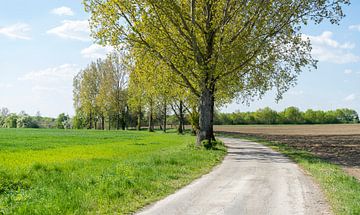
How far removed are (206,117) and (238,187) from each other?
1870cm

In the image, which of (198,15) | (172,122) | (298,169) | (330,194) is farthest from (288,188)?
(172,122)

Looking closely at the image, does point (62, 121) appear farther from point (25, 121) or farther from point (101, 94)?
point (101, 94)

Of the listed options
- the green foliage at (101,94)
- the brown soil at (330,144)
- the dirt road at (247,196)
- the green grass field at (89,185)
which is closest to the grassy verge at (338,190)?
the dirt road at (247,196)

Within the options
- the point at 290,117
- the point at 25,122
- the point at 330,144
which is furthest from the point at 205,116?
the point at 290,117

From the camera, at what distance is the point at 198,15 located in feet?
110

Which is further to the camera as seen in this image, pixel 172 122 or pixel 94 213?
pixel 172 122

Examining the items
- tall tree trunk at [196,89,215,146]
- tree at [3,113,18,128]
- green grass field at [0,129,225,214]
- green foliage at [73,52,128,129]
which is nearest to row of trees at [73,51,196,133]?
green foliage at [73,52,128,129]

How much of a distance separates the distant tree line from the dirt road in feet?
397

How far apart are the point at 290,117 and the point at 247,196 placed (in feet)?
477

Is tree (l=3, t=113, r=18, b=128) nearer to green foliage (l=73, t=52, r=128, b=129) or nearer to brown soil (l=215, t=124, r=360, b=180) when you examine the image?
green foliage (l=73, t=52, r=128, b=129)

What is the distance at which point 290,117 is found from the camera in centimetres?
15375

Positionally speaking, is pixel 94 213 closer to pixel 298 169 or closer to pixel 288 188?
pixel 288 188

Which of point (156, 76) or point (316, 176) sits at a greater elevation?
point (156, 76)

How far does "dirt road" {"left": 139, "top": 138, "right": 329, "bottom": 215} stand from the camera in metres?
11.4
